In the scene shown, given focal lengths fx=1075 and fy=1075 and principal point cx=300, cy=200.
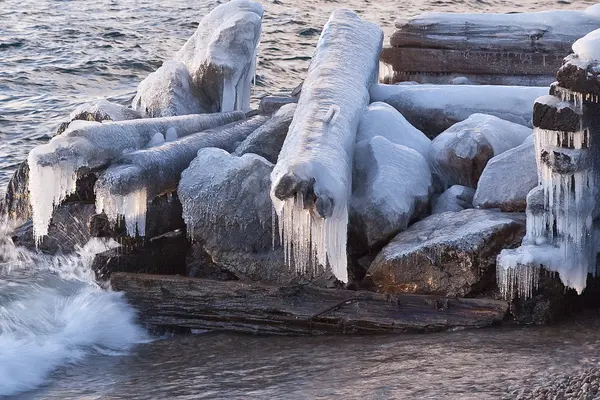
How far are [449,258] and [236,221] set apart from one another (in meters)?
1.39

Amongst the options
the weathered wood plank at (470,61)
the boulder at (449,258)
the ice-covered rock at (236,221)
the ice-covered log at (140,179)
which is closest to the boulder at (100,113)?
the ice-covered log at (140,179)

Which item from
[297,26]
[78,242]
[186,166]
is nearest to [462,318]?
[186,166]

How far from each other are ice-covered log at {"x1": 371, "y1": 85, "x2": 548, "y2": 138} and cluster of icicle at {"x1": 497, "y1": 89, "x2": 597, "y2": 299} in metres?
2.29

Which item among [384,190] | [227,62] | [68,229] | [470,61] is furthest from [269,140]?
[470,61]

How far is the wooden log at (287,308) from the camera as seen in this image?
626 centimetres

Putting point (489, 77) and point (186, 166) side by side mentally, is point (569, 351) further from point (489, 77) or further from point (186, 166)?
point (489, 77)

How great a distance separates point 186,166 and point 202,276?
2.87ft

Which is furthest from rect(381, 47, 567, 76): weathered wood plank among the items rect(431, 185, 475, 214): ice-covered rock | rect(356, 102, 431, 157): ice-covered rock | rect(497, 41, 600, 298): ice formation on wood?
rect(497, 41, 600, 298): ice formation on wood

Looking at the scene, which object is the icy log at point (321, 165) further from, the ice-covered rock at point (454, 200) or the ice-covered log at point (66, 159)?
the ice-covered log at point (66, 159)

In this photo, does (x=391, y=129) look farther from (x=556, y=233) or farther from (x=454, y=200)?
(x=556, y=233)

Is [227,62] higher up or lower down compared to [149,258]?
higher up

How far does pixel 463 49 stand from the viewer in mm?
10203

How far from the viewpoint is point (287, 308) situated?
656cm

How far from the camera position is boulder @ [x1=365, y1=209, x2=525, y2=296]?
6309mm
